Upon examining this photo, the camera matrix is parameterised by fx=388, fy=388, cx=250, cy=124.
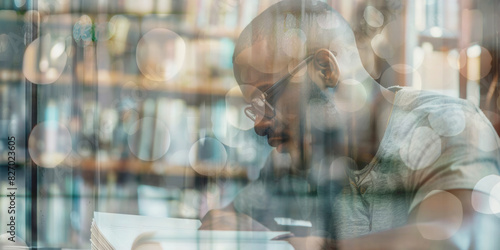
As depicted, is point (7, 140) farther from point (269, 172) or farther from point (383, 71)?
point (383, 71)

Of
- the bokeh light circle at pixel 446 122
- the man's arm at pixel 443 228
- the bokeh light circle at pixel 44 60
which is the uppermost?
the bokeh light circle at pixel 44 60

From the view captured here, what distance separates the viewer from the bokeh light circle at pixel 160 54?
91cm

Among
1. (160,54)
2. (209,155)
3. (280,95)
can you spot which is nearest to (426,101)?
(280,95)

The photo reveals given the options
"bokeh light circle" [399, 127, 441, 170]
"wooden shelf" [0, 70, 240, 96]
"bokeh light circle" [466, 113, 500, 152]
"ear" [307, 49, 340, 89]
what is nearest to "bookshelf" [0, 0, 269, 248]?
"wooden shelf" [0, 70, 240, 96]

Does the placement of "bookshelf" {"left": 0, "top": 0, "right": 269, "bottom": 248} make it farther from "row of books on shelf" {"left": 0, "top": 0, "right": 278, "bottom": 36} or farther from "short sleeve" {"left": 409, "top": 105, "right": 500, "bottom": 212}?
"short sleeve" {"left": 409, "top": 105, "right": 500, "bottom": 212}

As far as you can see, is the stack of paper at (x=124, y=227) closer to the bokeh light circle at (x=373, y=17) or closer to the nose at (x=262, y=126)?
the nose at (x=262, y=126)

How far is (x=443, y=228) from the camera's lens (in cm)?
79

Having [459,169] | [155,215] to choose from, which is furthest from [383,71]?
[155,215]

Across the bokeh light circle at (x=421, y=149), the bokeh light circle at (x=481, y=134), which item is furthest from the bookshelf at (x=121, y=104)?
the bokeh light circle at (x=481, y=134)

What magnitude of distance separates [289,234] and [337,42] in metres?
0.46

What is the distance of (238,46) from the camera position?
0.89 m

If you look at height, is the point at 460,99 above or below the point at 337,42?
below

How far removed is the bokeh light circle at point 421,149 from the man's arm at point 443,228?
74 mm

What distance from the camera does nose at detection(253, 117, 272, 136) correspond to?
0.90 m
